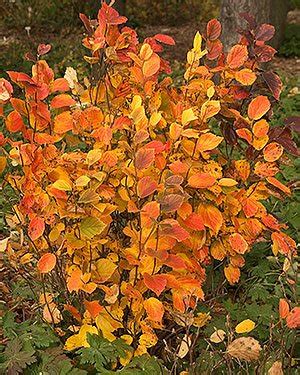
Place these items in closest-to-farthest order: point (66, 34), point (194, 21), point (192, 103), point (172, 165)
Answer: point (172, 165), point (192, 103), point (66, 34), point (194, 21)

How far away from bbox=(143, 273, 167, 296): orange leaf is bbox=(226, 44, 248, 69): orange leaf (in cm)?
78

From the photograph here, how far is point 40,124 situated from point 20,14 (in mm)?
9765

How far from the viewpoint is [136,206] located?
7.50ft

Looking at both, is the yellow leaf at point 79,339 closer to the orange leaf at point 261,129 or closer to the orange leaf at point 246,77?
the orange leaf at point 261,129

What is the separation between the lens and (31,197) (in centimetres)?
233

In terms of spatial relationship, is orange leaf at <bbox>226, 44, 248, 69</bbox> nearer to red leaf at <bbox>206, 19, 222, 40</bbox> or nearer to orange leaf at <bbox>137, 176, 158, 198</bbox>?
red leaf at <bbox>206, 19, 222, 40</bbox>

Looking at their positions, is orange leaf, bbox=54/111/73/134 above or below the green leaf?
above

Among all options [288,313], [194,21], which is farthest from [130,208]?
[194,21]

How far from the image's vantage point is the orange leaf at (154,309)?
226 centimetres

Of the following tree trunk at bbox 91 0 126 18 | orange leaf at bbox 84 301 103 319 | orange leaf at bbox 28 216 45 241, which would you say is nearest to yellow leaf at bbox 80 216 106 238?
orange leaf at bbox 28 216 45 241

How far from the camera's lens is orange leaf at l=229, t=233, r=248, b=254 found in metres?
2.49

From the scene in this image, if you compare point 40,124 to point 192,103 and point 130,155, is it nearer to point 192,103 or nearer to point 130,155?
point 130,155

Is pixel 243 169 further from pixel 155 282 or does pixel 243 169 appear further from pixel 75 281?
pixel 75 281

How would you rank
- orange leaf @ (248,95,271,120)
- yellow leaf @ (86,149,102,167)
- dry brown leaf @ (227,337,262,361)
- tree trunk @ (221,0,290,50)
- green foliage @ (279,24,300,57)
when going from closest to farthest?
dry brown leaf @ (227,337,262,361) < yellow leaf @ (86,149,102,167) < orange leaf @ (248,95,271,120) < tree trunk @ (221,0,290,50) < green foliage @ (279,24,300,57)
